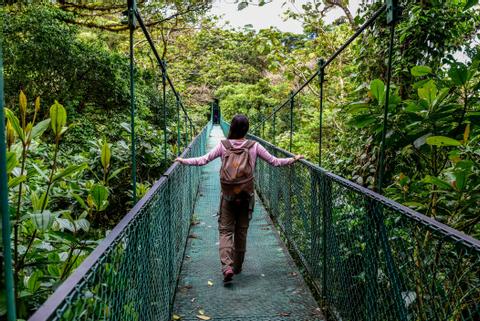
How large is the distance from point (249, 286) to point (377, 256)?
4.69ft

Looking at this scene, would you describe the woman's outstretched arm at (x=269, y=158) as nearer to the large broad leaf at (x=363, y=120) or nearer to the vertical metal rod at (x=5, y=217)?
the large broad leaf at (x=363, y=120)

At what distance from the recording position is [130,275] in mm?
1408

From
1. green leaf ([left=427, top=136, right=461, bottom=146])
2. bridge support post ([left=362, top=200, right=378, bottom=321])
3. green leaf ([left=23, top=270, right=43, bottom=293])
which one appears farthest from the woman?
green leaf ([left=23, top=270, right=43, bottom=293])

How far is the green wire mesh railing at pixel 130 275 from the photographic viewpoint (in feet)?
2.72

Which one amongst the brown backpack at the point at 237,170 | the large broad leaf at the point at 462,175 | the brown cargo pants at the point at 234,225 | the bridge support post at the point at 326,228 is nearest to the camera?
the large broad leaf at the point at 462,175

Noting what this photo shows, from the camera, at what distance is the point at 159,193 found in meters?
2.09

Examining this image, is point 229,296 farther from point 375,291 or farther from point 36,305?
point 36,305

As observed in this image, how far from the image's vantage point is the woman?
2930 mm

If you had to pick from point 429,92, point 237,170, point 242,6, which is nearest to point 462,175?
point 429,92

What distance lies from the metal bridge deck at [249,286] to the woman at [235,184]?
175 millimetres

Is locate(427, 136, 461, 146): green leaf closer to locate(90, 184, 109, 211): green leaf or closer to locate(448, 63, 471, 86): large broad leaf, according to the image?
locate(448, 63, 471, 86): large broad leaf

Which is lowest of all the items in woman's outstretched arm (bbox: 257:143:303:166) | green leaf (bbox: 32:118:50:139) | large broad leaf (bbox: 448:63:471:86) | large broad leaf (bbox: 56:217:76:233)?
large broad leaf (bbox: 56:217:76:233)

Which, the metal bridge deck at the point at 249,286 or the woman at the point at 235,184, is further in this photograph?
the woman at the point at 235,184

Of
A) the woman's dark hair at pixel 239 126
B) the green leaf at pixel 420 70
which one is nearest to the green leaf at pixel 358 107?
the green leaf at pixel 420 70
